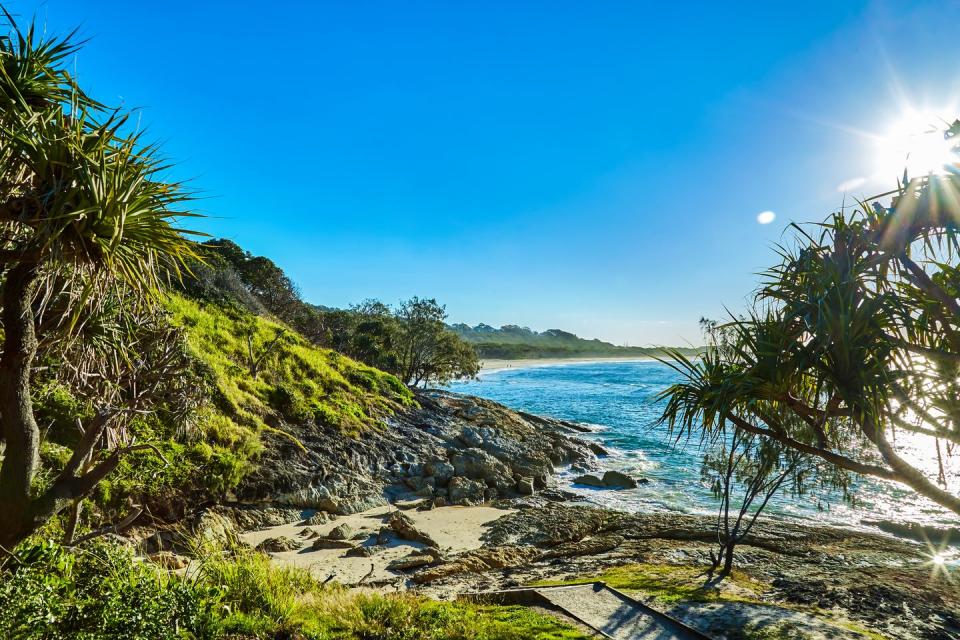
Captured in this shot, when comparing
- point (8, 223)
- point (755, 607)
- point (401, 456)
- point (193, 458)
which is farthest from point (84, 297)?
point (401, 456)

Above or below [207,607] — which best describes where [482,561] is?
below

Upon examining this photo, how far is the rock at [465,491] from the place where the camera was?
19.0 meters

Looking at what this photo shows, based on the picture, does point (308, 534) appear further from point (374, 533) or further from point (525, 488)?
point (525, 488)

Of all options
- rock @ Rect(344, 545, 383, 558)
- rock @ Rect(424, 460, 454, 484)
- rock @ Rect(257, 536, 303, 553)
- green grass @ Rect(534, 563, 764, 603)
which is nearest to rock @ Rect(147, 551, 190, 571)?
rock @ Rect(257, 536, 303, 553)

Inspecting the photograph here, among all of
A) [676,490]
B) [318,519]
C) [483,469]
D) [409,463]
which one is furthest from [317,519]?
[676,490]

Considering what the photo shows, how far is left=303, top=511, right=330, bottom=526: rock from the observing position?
48.9ft

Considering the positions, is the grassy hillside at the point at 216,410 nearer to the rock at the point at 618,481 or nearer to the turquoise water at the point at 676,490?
the turquoise water at the point at 676,490

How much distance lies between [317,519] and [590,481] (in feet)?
44.9

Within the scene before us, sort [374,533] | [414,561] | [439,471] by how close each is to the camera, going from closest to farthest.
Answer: [414,561] < [374,533] < [439,471]

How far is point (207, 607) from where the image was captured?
544 cm

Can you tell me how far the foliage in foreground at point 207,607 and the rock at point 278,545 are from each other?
4599 mm

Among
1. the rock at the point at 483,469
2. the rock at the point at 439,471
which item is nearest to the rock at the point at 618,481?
the rock at the point at 483,469

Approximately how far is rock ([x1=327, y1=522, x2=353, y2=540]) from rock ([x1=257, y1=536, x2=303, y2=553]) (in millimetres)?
933

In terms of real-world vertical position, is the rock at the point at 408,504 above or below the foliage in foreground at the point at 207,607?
below
